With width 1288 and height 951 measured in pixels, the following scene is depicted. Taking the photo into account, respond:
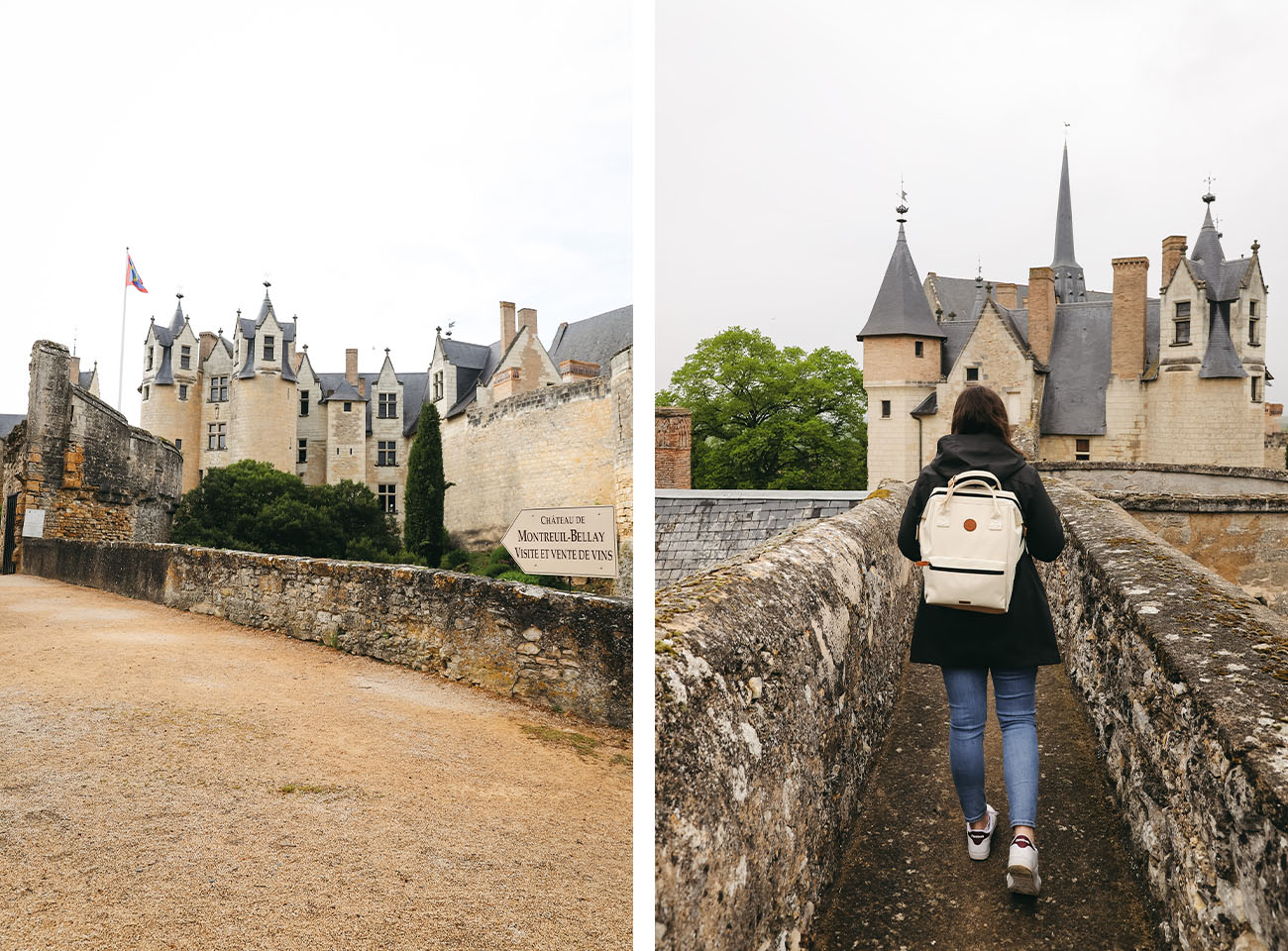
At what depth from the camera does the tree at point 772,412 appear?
66.6ft

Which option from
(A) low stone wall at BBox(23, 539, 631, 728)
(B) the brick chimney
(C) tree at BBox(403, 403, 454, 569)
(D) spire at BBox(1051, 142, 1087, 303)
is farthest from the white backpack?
(D) spire at BBox(1051, 142, 1087, 303)

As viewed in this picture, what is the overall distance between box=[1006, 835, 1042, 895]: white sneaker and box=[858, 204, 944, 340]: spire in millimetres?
28666

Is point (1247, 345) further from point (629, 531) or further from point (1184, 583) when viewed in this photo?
point (1184, 583)

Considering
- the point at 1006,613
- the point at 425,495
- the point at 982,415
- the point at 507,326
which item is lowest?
the point at 1006,613

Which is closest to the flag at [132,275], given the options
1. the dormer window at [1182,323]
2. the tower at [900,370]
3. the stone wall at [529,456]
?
the stone wall at [529,456]

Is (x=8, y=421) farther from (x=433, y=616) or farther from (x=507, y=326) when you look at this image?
(x=507, y=326)

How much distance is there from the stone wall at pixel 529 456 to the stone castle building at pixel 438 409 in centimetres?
3

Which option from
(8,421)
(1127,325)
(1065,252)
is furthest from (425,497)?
(1065,252)

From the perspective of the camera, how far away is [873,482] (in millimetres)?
28062

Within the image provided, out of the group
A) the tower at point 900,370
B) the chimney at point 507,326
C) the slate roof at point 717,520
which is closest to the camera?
the slate roof at point 717,520

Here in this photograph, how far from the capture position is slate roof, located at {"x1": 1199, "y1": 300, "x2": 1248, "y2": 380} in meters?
25.6

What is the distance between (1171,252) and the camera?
89.7ft

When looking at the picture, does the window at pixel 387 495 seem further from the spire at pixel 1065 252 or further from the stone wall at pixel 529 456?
the spire at pixel 1065 252

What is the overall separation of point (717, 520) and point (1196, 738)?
13.5 feet
